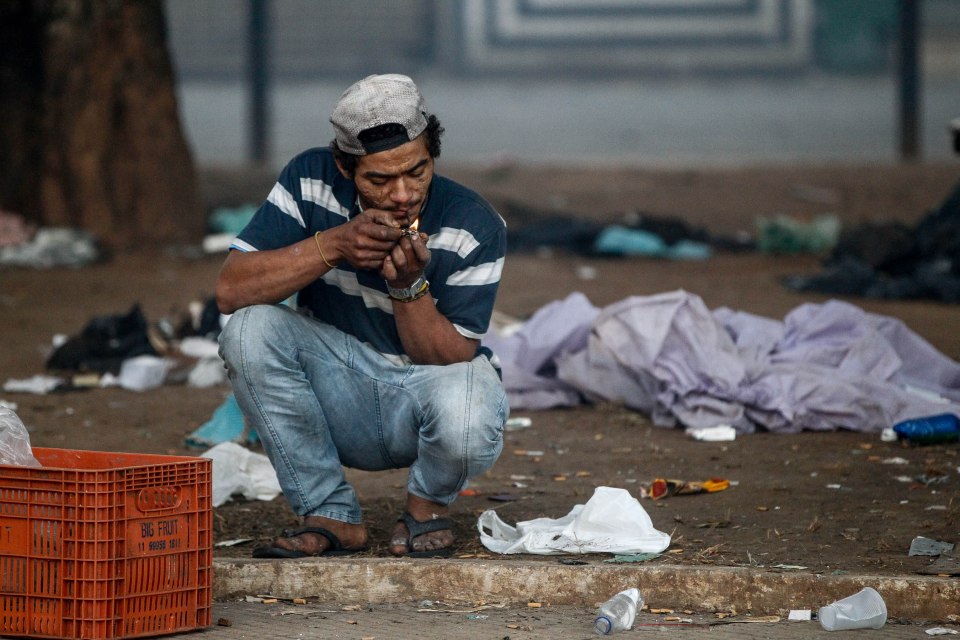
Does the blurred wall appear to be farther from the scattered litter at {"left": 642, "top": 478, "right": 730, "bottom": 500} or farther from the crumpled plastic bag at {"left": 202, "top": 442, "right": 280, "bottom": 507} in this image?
the scattered litter at {"left": 642, "top": 478, "right": 730, "bottom": 500}

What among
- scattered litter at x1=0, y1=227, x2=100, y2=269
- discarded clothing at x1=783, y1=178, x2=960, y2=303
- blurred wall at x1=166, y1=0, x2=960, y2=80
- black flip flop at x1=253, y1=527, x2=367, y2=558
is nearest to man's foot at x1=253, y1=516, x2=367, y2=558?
black flip flop at x1=253, y1=527, x2=367, y2=558

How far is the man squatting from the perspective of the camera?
3.41 m

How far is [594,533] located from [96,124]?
7426mm

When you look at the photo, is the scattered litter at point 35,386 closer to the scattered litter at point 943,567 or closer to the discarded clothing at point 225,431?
the discarded clothing at point 225,431

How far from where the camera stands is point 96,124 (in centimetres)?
996

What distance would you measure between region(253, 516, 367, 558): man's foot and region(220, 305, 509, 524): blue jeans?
0.03m

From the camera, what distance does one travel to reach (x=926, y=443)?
4.79 meters

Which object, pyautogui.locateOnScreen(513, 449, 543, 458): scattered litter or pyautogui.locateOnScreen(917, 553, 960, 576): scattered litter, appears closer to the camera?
pyautogui.locateOnScreen(917, 553, 960, 576): scattered litter

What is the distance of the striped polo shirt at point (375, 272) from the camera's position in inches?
139

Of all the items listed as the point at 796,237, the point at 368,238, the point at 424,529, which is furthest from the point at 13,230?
the point at 368,238

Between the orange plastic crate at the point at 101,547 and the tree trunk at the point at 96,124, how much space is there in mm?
7422

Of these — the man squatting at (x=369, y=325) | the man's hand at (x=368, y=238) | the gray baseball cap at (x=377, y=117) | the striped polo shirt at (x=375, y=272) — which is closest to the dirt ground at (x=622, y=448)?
the man squatting at (x=369, y=325)

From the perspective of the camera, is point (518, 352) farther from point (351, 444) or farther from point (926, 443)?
point (351, 444)

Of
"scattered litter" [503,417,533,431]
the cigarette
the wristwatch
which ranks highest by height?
the cigarette
